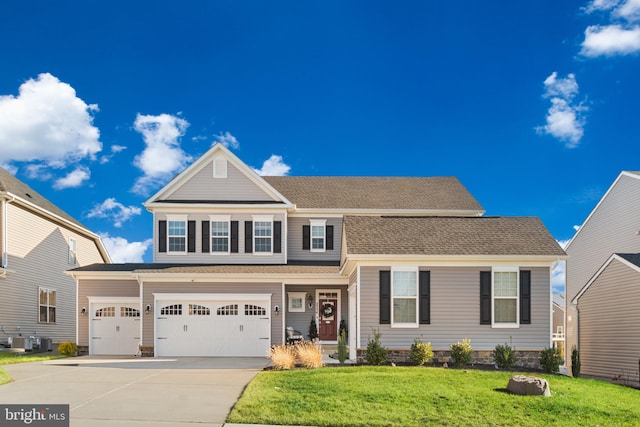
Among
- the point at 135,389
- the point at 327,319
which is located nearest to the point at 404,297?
the point at 327,319

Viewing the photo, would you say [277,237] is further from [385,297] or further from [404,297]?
[404,297]

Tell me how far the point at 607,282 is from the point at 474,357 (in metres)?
6.99

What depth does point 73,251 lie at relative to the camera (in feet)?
117

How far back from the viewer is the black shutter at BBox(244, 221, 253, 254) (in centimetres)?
2833

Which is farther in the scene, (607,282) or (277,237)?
(277,237)

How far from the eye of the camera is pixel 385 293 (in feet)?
68.3

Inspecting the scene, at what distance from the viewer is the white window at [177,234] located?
28.2 metres

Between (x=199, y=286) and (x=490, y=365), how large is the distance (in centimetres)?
1149

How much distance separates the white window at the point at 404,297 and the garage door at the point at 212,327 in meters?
6.43

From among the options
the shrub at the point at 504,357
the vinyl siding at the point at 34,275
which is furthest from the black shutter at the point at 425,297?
the vinyl siding at the point at 34,275

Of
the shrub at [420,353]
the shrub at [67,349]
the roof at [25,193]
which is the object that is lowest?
the shrub at [67,349]

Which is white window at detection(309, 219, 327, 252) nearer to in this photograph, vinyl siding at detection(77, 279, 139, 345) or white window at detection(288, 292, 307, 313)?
white window at detection(288, 292, 307, 313)

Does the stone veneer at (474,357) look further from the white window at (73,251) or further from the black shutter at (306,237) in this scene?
the white window at (73,251)

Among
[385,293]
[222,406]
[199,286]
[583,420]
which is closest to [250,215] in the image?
[199,286]
